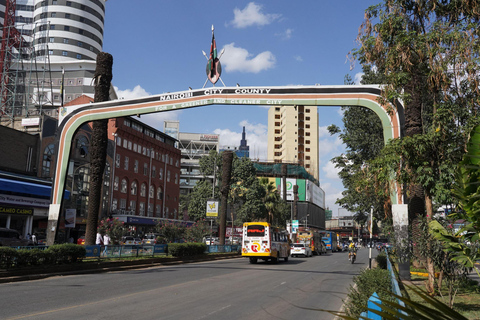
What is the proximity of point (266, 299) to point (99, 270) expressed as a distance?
11486 mm

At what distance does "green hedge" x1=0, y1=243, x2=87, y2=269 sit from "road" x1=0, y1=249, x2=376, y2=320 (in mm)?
1494

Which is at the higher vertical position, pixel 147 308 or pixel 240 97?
pixel 240 97

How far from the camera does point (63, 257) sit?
20312 mm

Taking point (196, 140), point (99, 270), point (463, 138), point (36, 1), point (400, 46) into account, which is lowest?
point (99, 270)

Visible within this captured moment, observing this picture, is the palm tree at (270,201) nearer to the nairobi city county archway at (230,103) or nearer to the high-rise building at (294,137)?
the nairobi city county archway at (230,103)

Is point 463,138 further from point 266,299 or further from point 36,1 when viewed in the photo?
point 36,1

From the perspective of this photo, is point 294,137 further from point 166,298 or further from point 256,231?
point 166,298

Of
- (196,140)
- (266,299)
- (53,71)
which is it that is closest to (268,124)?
(196,140)

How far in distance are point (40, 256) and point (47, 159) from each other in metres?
31.9

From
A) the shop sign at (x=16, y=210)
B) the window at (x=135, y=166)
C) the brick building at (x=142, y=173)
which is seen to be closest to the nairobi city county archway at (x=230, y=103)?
the shop sign at (x=16, y=210)

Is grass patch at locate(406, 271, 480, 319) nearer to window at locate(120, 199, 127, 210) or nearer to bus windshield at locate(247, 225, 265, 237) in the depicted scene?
bus windshield at locate(247, 225, 265, 237)

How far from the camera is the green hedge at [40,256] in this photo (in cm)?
1722

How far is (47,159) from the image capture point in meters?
47.8

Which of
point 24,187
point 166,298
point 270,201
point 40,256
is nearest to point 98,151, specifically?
point 40,256
